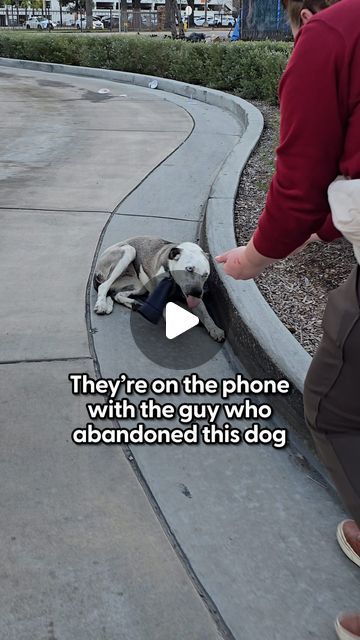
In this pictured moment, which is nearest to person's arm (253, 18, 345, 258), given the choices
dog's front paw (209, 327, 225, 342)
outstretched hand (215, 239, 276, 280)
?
outstretched hand (215, 239, 276, 280)

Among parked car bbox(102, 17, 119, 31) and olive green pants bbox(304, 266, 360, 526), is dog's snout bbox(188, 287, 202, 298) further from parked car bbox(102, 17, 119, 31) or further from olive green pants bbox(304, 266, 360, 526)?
parked car bbox(102, 17, 119, 31)

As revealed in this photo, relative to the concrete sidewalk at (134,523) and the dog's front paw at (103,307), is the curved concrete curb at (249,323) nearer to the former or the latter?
the concrete sidewalk at (134,523)

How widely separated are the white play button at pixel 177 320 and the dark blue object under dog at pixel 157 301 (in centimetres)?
5

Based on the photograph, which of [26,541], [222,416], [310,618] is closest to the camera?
[310,618]

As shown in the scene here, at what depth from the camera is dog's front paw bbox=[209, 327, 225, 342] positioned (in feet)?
12.4

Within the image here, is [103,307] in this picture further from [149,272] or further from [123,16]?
[123,16]

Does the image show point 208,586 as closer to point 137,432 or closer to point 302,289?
point 137,432

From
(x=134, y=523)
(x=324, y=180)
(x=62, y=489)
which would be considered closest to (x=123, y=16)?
(x=62, y=489)

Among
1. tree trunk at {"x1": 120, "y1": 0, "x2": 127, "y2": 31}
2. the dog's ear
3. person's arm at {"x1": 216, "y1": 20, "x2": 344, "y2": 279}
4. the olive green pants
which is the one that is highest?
person's arm at {"x1": 216, "y1": 20, "x2": 344, "y2": 279}

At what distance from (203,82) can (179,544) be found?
524 inches

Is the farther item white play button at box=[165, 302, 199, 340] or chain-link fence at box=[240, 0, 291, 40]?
chain-link fence at box=[240, 0, 291, 40]

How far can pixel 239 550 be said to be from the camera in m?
Answer: 2.34

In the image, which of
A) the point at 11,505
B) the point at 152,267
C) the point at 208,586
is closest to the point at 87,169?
the point at 152,267

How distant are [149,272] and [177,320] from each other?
1.45 ft
